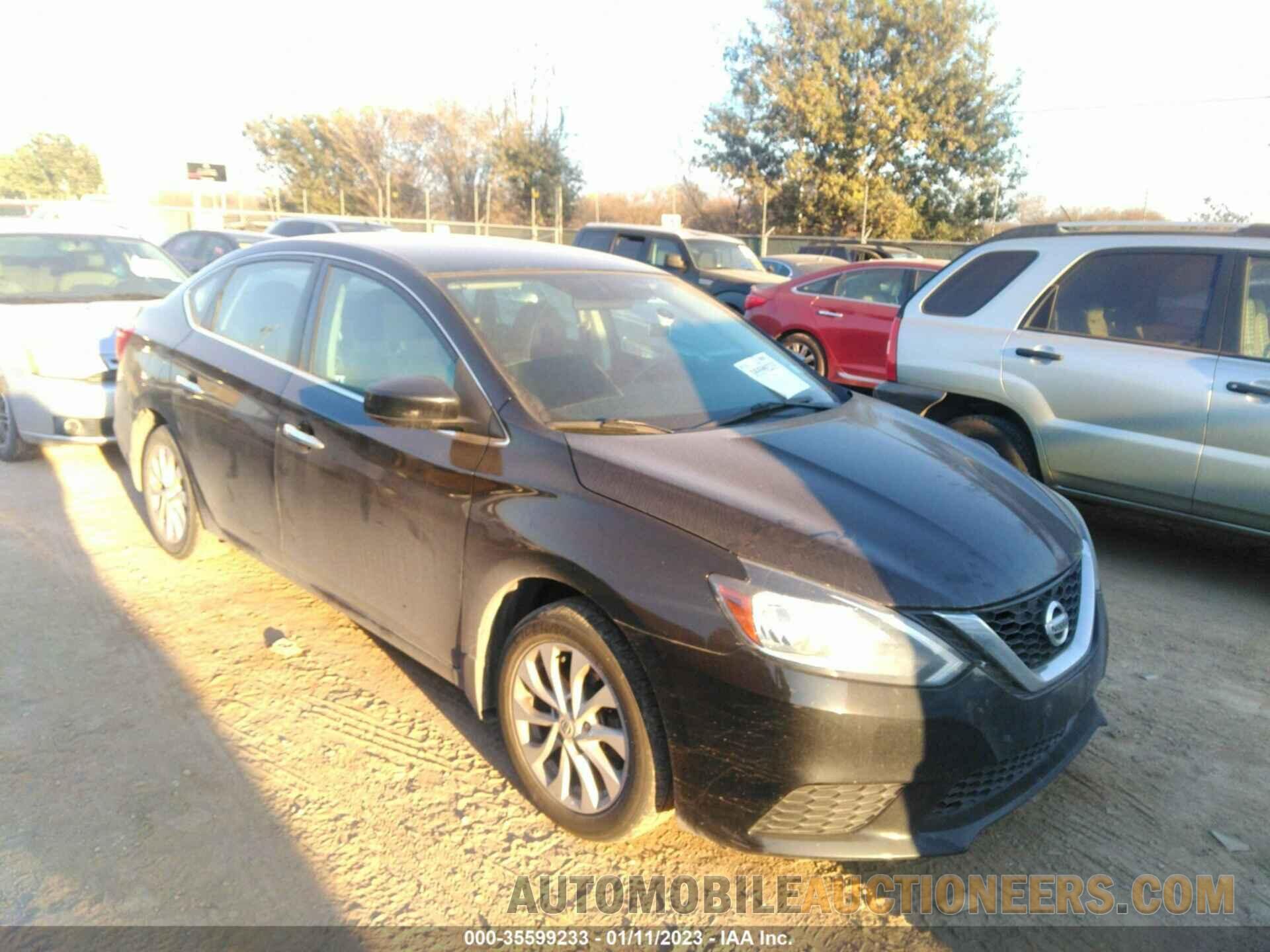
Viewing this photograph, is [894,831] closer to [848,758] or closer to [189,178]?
[848,758]

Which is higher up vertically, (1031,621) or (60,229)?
(60,229)

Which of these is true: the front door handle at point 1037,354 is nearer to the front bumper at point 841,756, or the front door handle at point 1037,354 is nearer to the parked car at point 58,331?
the front bumper at point 841,756

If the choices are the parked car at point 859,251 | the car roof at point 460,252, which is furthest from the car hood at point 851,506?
the parked car at point 859,251

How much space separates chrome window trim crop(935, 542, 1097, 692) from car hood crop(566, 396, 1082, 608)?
0.15 feet

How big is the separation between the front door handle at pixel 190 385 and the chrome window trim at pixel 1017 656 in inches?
134

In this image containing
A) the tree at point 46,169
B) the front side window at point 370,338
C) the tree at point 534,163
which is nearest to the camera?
the front side window at point 370,338

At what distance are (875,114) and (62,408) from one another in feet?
93.9

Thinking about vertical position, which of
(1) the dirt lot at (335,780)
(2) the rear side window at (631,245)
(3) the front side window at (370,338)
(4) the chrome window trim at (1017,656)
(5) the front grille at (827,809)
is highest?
(2) the rear side window at (631,245)

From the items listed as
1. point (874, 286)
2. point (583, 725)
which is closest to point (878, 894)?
point (583, 725)

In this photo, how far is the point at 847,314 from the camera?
32.3ft

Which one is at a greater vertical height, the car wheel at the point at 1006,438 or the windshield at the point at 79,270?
the windshield at the point at 79,270

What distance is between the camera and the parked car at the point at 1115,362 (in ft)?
15.1

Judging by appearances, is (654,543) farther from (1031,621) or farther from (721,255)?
(721,255)

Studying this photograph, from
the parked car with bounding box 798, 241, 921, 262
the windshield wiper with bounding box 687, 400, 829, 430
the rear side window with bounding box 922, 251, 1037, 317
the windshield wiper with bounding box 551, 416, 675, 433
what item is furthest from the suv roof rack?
the parked car with bounding box 798, 241, 921, 262
